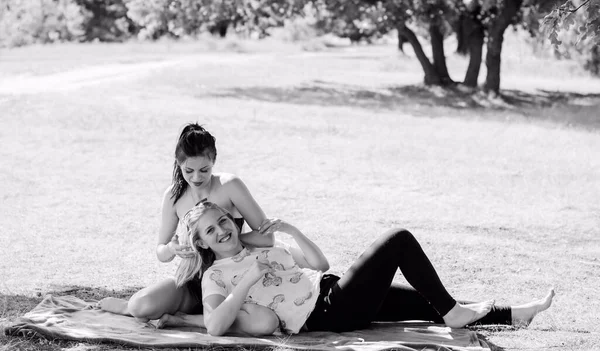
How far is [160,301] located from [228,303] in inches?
22.6

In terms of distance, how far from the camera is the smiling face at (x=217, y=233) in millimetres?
4496

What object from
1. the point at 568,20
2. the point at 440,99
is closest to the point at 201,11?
the point at 440,99

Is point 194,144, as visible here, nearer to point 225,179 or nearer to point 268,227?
point 225,179

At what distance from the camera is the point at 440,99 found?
73.5 ft

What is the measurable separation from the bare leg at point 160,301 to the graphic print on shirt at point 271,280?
0.56 m

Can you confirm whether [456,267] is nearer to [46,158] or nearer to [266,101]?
[46,158]

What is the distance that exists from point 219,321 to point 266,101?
52.8ft

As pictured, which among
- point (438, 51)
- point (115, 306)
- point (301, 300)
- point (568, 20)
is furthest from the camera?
point (438, 51)

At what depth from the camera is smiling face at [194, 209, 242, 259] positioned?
450 cm

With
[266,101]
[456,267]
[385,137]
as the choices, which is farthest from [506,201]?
[266,101]

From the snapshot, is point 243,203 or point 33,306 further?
point 33,306

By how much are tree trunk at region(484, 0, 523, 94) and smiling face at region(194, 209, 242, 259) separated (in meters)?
18.6

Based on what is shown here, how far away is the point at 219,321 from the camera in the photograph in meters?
4.41

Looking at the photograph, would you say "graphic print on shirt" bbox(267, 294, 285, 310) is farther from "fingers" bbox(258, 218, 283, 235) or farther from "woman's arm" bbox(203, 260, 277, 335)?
"fingers" bbox(258, 218, 283, 235)
